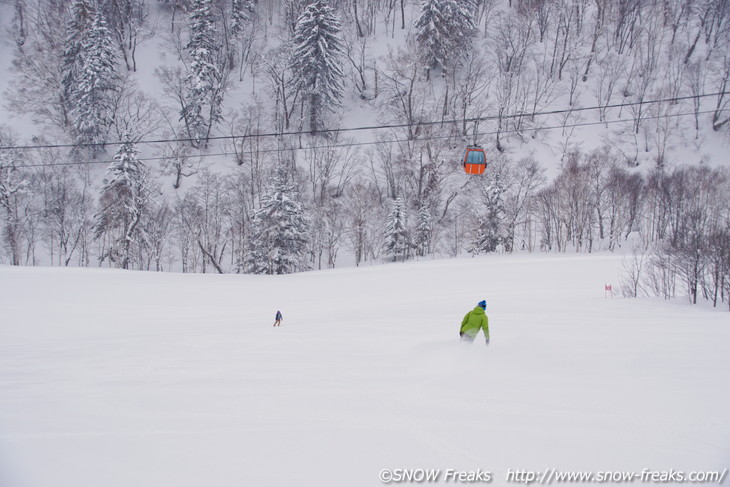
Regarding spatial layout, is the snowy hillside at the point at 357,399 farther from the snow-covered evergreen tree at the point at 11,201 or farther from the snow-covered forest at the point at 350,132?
the snow-covered evergreen tree at the point at 11,201

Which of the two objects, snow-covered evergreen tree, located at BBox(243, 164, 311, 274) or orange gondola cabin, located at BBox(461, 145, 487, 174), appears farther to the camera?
snow-covered evergreen tree, located at BBox(243, 164, 311, 274)

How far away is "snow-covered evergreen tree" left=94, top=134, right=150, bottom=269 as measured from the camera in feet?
116

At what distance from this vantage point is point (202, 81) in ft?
164

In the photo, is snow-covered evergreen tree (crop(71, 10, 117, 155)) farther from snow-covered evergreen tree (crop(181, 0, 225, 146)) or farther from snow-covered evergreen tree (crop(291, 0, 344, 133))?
snow-covered evergreen tree (crop(291, 0, 344, 133))

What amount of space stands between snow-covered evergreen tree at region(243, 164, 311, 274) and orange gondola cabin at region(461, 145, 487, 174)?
22672mm

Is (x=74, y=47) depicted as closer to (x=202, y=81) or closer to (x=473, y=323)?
(x=202, y=81)

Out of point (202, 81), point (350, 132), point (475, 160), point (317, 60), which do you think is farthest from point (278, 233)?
point (202, 81)

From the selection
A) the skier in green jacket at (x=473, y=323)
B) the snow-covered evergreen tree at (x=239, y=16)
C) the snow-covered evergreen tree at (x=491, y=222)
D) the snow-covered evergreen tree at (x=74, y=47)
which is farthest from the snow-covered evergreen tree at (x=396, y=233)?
the snow-covered evergreen tree at (x=74, y=47)

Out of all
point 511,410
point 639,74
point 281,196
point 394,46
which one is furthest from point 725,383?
point 394,46

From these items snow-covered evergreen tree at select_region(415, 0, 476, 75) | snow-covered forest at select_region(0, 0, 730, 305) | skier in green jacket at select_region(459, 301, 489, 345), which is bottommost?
skier in green jacket at select_region(459, 301, 489, 345)

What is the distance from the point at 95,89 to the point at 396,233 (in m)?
41.9

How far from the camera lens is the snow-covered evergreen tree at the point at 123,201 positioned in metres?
35.4

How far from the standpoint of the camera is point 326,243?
44.7 m

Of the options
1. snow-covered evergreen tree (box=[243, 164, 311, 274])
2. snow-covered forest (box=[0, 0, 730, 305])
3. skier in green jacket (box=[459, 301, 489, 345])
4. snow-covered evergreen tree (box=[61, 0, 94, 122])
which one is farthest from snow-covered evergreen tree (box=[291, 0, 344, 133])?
skier in green jacket (box=[459, 301, 489, 345])
